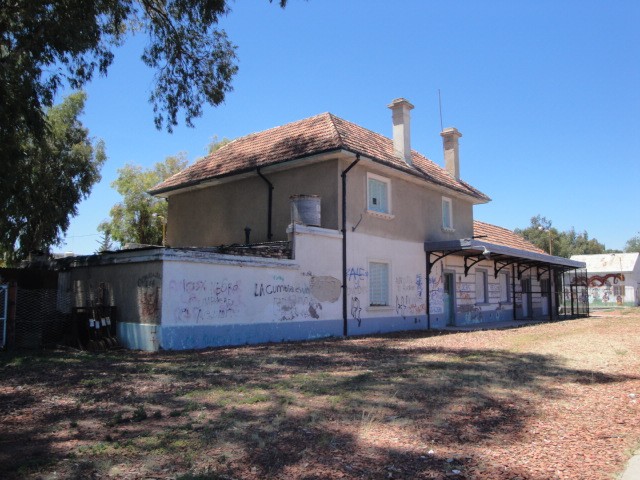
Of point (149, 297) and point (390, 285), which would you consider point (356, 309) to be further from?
point (149, 297)

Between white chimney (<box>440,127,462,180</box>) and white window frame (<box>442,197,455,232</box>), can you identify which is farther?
white chimney (<box>440,127,462,180</box>)

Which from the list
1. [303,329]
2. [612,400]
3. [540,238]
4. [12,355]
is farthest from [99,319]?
[540,238]

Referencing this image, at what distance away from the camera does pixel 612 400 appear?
639 centimetres

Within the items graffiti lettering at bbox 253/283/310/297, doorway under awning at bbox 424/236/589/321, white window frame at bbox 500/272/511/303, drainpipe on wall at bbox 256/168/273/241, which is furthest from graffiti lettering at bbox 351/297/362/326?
white window frame at bbox 500/272/511/303

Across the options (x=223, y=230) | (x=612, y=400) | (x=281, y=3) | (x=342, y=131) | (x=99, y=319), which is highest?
(x=281, y=3)

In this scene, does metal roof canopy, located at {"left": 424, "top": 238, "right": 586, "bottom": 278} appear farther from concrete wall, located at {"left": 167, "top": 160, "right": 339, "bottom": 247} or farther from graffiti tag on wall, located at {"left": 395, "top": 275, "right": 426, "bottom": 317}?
concrete wall, located at {"left": 167, "top": 160, "right": 339, "bottom": 247}

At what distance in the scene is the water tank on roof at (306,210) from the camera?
14977mm

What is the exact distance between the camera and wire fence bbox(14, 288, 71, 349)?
1215cm

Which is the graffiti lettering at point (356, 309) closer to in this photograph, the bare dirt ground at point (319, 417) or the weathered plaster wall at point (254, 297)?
the weathered plaster wall at point (254, 297)

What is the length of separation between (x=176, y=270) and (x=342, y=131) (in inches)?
310

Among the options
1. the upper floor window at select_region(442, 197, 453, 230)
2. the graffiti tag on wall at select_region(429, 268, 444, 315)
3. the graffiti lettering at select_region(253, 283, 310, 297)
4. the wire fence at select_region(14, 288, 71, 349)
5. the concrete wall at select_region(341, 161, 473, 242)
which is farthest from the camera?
the upper floor window at select_region(442, 197, 453, 230)

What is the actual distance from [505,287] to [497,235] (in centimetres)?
374

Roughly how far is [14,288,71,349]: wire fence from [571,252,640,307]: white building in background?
40.6m

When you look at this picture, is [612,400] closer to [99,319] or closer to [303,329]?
[303,329]
